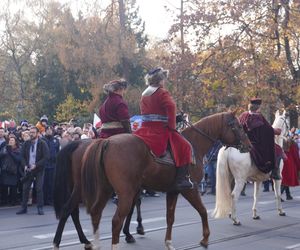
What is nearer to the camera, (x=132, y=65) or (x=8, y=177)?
(x=8, y=177)

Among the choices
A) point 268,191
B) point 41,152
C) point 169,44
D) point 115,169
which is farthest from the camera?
point 169,44

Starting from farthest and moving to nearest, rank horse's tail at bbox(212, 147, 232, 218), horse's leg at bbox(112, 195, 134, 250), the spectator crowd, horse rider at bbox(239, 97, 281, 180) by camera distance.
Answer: the spectator crowd
horse rider at bbox(239, 97, 281, 180)
horse's tail at bbox(212, 147, 232, 218)
horse's leg at bbox(112, 195, 134, 250)

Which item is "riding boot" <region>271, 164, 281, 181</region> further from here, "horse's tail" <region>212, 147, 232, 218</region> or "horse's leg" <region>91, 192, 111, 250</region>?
"horse's leg" <region>91, 192, 111, 250</region>

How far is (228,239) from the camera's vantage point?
30.8 ft

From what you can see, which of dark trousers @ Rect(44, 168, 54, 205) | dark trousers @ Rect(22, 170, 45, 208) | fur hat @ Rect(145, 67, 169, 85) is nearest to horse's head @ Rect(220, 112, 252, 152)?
fur hat @ Rect(145, 67, 169, 85)

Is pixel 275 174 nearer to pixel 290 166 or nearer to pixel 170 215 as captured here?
pixel 290 166

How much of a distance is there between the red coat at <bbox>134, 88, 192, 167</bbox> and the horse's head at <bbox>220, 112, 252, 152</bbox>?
4.36ft

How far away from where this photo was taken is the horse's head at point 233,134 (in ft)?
30.3

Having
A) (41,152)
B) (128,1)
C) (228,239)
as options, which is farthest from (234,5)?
(228,239)

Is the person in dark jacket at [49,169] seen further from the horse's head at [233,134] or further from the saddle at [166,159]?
the saddle at [166,159]

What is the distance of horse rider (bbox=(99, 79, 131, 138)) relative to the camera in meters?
8.82

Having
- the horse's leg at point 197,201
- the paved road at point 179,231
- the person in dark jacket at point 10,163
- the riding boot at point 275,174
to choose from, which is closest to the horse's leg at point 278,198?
the paved road at point 179,231

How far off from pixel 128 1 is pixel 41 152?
2181cm

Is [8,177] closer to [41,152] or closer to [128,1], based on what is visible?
[41,152]
